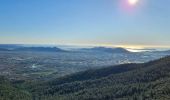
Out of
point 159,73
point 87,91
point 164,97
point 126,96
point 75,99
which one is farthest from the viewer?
point 159,73

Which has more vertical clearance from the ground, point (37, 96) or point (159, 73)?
point (159, 73)

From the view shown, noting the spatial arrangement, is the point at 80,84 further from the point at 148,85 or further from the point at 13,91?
the point at 148,85

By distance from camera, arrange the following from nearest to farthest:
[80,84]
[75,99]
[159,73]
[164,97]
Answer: [164,97], [75,99], [159,73], [80,84]

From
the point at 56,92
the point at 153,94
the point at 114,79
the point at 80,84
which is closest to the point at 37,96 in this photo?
the point at 56,92

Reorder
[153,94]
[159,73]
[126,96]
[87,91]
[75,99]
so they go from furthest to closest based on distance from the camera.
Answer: [159,73] < [87,91] < [75,99] < [126,96] < [153,94]

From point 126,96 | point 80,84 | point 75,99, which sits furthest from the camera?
point 80,84

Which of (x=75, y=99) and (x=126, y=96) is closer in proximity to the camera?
(x=126, y=96)

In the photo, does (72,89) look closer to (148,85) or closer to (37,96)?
(37,96)

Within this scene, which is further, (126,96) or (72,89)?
(72,89)

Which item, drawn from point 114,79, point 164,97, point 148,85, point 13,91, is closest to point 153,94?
point 164,97
